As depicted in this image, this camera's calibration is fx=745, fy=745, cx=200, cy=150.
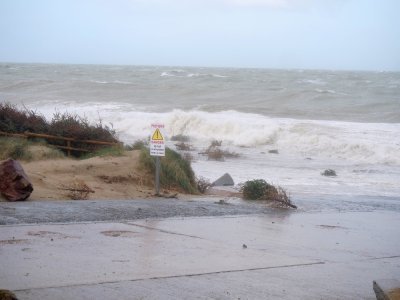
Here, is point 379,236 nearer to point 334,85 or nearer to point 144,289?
point 144,289

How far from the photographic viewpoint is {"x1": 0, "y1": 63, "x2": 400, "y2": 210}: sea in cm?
2184

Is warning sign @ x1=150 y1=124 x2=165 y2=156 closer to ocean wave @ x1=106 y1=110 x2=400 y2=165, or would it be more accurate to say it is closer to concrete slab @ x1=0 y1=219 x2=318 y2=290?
concrete slab @ x1=0 y1=219 x2=318 y2=290

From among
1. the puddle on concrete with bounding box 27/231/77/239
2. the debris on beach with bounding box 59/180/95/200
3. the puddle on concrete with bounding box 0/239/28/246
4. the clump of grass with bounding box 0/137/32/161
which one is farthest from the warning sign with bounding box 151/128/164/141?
the puddle on concrete with bounding box 0/239/28/246

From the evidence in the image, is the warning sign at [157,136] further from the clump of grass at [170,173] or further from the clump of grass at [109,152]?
the clump of grass at [109,152]

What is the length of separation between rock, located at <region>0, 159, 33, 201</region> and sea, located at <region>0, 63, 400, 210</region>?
5708 millimetres

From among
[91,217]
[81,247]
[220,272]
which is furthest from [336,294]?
[91,217]

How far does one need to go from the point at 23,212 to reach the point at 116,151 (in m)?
6.13

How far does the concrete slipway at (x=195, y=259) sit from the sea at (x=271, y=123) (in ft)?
14.4

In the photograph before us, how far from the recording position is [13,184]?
39.2ft

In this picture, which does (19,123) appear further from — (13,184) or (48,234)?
(48,234)

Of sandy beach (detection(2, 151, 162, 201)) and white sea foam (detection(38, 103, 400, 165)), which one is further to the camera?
white sea foam (detection(38, 103, 400, 165))

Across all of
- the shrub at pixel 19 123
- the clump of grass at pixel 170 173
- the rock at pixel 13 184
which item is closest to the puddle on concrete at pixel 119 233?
the rock at pixel 13 184

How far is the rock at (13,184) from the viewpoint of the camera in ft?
39.1

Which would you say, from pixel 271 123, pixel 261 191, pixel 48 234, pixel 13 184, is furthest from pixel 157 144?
pixel 271 123
